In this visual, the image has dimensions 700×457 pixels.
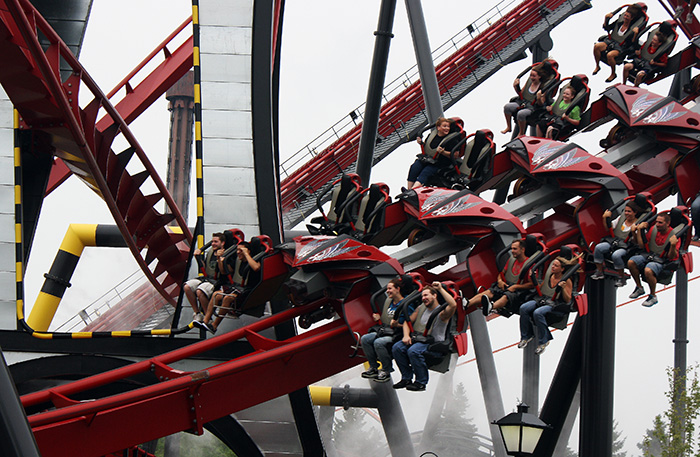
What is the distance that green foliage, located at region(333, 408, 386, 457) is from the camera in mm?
38500

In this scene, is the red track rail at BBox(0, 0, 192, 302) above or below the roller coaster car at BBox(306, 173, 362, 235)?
above

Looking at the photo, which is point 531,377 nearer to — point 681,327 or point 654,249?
point 681,327

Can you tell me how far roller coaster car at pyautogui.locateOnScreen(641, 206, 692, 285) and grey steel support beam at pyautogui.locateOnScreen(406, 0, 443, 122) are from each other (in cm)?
459

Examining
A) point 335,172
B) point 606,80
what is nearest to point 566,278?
A: point 606,80

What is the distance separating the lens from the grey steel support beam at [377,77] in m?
11.6

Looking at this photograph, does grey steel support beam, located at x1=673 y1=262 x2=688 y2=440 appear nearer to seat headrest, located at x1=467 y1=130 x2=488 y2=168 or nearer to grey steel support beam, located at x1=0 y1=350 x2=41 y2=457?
seat headrest, located at x1=467 y1=130 x2=488 y2=168

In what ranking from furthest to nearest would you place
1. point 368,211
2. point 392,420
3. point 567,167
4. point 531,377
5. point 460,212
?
point 531,377
point 392,420
point 368,211
point 567,167
point 460,212

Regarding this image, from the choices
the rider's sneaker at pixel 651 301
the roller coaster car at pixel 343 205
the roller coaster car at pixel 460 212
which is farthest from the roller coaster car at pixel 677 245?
the roller coaster car at pixel 343 205

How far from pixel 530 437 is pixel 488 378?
529cm

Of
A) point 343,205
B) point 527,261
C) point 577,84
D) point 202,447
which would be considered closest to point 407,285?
point 527,261

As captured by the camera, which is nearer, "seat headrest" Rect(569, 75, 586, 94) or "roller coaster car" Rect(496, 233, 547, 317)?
"roller coaster car" Rect(496, 233, 547, 317)

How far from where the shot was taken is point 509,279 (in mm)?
8086

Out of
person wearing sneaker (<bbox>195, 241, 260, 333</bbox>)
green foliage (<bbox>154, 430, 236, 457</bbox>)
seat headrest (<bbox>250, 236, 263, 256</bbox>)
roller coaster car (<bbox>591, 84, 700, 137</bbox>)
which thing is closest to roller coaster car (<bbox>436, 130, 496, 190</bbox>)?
roller coaster car (<bbox>591, 84, 700, 137</bbox>)

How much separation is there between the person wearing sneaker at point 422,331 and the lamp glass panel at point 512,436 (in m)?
1.33
